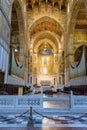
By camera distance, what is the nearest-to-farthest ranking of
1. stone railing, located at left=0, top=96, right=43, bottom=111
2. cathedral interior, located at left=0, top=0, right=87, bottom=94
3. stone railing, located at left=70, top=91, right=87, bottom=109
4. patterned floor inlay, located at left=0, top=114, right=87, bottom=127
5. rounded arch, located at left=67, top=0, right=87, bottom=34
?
patterned floor inlay, located at left=0, top=114, right=87, bottom=127 < stone railing, located at left=0, top=96, right=43, bottom=111 < stone railing, located at left=70, top=91, right=87, bottom=109 < cathedral interior, located at left=0, top=0, right=87, bottom=94 < rounded arch, located at left=67, top=0, right=87, bottom=34

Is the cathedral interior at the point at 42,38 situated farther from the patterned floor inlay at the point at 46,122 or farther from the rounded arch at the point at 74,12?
the patterned floor inlay at the point at 46,122

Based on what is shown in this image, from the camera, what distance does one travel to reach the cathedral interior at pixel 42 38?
1270 cm

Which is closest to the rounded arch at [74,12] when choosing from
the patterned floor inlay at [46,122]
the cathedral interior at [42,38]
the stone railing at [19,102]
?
the cathedral interior at [42,38]

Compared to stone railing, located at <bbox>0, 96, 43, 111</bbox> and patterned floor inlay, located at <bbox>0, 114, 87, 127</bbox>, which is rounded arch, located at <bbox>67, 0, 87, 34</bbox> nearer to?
stone railing, located at <bbox>0, 96, 43, 111</bbox>

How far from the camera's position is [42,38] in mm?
36969

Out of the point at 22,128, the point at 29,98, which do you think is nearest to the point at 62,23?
the point at 29,98

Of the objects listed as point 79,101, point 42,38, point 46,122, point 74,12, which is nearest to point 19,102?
point 46,122

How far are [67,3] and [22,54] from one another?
10.3m

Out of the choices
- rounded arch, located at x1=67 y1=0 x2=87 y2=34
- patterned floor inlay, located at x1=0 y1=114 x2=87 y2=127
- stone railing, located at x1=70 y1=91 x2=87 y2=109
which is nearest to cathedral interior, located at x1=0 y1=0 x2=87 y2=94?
rounded arch, located at x1=67 y1=0 x2=87 y2=34

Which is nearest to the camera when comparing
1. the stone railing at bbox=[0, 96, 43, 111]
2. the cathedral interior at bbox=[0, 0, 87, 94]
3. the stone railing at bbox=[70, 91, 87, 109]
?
the stone railing at bbox=[0, 96, 43, 111]

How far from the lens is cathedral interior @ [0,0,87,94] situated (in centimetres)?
1270

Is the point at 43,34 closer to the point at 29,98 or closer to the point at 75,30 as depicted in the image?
the point at 75,30

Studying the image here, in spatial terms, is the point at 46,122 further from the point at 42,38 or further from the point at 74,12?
the point at 42,38

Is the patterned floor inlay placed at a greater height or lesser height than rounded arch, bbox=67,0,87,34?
lesser
